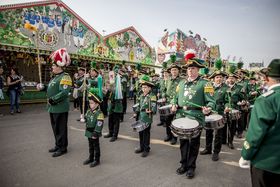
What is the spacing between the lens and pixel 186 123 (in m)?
3.64

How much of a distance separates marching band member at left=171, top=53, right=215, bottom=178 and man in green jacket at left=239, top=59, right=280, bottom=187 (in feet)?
5.21

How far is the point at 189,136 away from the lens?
3.50 meters

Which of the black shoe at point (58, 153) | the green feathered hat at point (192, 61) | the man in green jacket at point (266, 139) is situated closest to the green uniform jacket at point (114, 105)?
the black shoe at point (58, 153)

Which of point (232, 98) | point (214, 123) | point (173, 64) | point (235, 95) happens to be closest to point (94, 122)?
point (214, 123)

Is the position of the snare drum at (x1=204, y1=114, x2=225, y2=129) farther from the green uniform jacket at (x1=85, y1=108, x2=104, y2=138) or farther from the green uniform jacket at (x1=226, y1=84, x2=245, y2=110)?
the green uniform jacket at (x1=85, y1=108, x2=104, y2=138)

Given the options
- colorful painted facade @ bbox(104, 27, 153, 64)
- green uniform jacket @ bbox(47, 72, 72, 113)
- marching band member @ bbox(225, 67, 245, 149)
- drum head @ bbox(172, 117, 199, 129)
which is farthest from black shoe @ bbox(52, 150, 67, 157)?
colorful painted facade @ bbox(104, 27, 153, 64)

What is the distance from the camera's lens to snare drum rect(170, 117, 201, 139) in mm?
3469

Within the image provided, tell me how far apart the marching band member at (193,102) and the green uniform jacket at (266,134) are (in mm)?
1599

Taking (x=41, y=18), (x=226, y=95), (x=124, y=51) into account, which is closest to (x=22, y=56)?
(x=41, y=18)

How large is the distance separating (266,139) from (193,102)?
73.0 inches

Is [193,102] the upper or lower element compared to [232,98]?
upper

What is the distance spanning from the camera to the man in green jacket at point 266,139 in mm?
1948

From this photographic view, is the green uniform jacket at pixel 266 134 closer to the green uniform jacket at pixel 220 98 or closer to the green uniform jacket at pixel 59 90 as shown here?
the green uniform jacket at pixel 220 98

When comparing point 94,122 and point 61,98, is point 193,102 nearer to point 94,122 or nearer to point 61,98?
point 94,122
